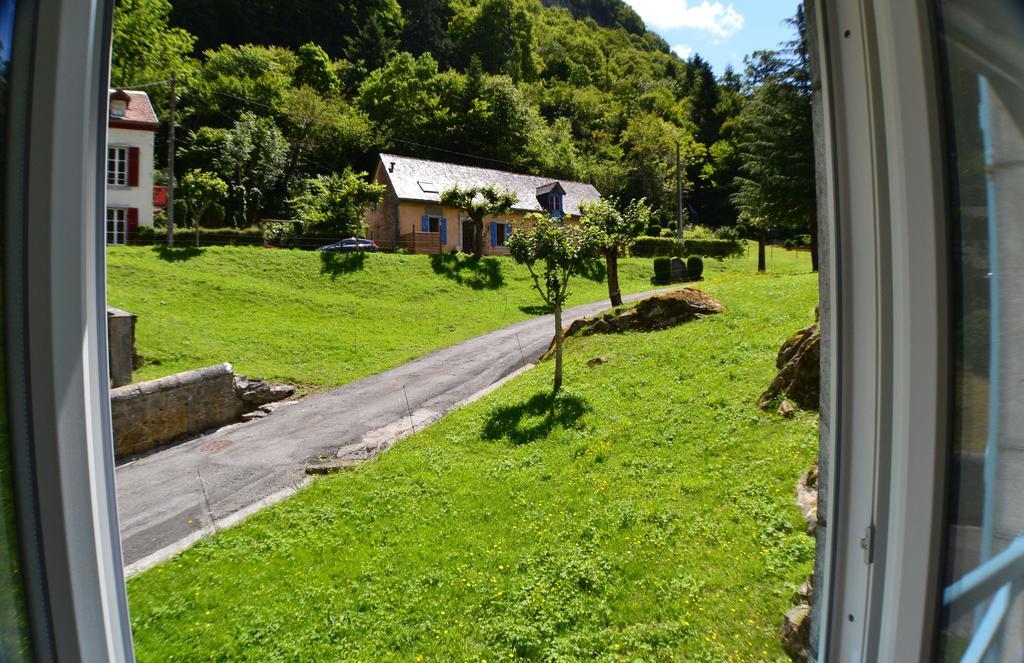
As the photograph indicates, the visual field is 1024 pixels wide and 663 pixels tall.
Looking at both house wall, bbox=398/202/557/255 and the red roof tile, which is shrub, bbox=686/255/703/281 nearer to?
house wall, bbox=398/202/557/255

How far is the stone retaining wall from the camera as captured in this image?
10695mm

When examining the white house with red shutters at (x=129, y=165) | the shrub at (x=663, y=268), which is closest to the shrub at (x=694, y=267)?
the shrub at (x=663, y=268)

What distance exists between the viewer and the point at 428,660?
443 cm

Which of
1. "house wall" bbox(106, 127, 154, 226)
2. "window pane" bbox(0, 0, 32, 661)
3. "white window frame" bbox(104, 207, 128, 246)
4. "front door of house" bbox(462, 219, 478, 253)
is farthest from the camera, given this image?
"front door of house" bbox(462, 219, 478, 253)

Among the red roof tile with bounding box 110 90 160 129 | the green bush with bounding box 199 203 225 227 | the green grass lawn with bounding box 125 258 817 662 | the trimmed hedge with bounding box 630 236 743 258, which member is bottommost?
the trimmed hedge with bounding box 630 236 743 258

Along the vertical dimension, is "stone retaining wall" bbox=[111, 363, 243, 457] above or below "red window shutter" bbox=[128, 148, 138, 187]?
below

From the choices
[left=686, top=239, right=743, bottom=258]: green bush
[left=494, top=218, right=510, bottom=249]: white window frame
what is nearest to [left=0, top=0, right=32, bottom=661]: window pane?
[left=494, top=218, right=510, bottom=249]: white window frame

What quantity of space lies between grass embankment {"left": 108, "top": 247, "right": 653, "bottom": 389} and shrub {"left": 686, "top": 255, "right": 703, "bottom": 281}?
7.62 ft

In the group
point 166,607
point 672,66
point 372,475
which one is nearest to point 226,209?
point 372,475

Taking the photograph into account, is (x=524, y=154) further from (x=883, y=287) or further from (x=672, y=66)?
Answer: (x=883, y=287)

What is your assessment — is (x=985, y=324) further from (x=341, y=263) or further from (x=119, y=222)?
(x=119, y=222)

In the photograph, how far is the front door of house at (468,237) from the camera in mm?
33819

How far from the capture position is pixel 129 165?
27078 mm

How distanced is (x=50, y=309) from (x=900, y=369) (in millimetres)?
1950
